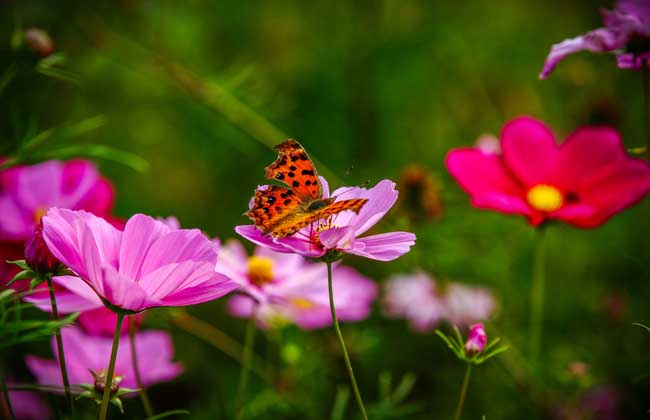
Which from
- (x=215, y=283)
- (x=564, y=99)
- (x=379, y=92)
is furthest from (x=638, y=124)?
(x=215, y=283)

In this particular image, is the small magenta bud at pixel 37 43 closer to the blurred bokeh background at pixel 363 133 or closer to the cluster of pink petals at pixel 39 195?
the blurred bokeh background at pixel 363 133

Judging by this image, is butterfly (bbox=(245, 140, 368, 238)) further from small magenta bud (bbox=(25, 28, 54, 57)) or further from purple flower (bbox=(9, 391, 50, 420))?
purple flower (bbox=(9, 391, 50, 420))

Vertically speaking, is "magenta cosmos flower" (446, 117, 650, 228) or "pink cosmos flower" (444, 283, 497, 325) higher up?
"magenta cosmos flower" (446, 117, 650, 228)

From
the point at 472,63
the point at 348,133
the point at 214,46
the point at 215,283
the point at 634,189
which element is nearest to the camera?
the point at 215,283

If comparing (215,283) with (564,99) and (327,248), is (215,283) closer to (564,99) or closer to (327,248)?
(327,248)

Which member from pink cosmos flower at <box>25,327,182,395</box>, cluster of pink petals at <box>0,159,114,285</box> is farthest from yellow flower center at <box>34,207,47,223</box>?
pink cosmos flower at <box>25,327,182,395</box>

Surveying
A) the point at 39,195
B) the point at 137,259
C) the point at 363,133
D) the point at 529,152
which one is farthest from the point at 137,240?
the point at 363,133
